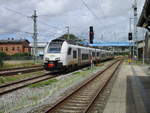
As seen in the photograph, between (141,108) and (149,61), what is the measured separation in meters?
33.3

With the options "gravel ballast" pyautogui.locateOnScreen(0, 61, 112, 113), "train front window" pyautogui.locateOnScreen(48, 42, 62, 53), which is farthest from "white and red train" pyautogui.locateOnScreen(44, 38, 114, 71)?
"gravel ballast" pyautogui.locateOnScreen(0, 61, 112, 113)

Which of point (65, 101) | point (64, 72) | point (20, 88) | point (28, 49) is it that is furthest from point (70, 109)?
point (28, 49)

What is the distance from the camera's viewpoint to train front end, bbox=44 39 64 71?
65.6ft

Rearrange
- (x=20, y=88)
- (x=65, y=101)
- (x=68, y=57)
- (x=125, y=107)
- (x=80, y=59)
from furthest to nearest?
(x=80, y=59) < (x=68, y=57) < (x=20, y=88) < (x=65, y=101) < (x=125, y=107)

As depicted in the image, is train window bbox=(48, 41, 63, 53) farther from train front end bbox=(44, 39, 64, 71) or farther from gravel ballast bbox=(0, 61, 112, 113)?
gravel ballast bbox=(0, 61, 112, 113)

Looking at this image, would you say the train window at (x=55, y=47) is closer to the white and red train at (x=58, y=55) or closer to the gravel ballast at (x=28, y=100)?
the white and red train at (x=58, y=55)

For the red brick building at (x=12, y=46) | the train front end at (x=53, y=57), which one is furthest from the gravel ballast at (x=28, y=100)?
the red brick building at (x=12, y=46)

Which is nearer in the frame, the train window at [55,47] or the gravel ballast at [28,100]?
the gravel ballast at [28,100]

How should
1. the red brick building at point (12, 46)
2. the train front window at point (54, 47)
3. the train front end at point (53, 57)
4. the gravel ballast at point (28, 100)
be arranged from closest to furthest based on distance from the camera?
the gravel ballast at point (28, 100)
the train front end at point (53, 57)
the train front window at point (54, 47)
the red brick building at point (12, 46)

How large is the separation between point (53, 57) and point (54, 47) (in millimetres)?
1175

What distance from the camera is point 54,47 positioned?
20953 mm

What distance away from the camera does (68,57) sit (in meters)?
21.2

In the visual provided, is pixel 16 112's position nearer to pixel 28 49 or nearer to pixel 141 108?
pixel 141 108

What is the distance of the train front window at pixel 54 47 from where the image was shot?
2071 cm
